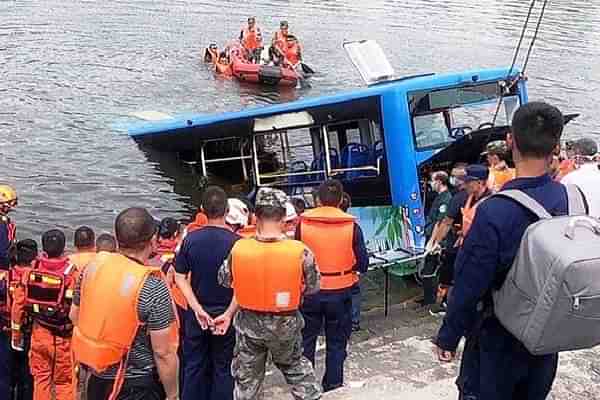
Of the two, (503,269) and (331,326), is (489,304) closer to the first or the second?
(503,269)

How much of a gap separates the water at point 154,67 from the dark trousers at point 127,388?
8256 mm

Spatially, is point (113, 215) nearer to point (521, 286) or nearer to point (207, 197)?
point (207, 197)

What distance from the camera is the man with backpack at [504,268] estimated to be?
122 inches

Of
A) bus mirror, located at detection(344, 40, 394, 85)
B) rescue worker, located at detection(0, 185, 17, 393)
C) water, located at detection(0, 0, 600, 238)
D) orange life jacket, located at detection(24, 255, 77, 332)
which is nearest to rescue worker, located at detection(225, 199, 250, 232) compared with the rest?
orange life jacket, located at detection(24, 255, 77, 332)

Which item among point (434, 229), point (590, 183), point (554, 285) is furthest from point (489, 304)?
point (434, 229)

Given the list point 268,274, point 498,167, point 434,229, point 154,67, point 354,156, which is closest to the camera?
point 268,274

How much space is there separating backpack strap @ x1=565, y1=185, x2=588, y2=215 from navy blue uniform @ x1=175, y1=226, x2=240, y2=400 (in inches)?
98.1

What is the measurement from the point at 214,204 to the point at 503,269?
2491 millimetres

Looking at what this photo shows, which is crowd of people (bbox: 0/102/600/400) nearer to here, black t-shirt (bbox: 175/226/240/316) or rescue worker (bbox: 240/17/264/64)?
black t-shirt (bbox: 175/226/240/316)

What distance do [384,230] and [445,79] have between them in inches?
78.9

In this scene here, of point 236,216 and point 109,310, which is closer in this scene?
point 109,310

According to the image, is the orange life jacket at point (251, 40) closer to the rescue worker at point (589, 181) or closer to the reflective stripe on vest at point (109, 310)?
the rescue worker at point (589, 181)

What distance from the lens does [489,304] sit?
3268mm

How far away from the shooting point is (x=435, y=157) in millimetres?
9625
